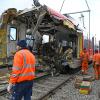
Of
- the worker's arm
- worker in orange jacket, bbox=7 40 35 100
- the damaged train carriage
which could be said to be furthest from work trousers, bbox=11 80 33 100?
the damaged train carriage

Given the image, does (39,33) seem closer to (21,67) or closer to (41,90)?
(41,90)

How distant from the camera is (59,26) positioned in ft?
53.8

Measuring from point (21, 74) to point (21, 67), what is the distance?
0.48 ft

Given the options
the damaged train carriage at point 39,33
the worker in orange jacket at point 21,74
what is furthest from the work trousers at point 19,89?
the damaged train carriage at point 39,33

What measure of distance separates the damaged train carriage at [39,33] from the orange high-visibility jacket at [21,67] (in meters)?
8.03

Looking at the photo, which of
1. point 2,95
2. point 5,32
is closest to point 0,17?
point 5,32

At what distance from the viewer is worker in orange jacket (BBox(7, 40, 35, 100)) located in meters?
6.51

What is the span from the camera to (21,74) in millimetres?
6582

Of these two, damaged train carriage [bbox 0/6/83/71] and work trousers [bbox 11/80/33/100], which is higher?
damaged train carriage [bbox 0/6/83/71]

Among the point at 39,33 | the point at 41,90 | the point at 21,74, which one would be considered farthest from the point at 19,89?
the point at 39,33

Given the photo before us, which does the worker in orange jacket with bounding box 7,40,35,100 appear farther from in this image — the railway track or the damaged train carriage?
the damaged train carriage

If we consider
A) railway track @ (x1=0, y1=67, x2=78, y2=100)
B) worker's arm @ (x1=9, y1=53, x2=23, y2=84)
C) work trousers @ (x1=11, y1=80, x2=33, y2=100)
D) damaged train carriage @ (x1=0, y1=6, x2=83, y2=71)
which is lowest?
railway track @ (x1=0, y1=67, x2=78, y2=100)

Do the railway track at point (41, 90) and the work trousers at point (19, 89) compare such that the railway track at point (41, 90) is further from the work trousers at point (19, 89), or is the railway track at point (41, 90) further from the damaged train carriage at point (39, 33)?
the work trousers at point (19, 89)

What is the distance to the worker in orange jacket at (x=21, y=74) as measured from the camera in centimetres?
651
